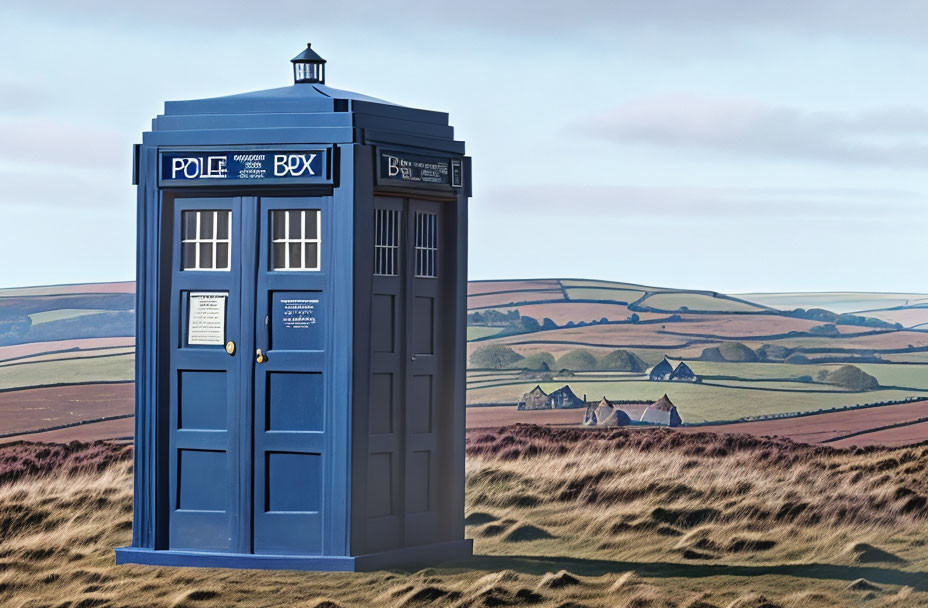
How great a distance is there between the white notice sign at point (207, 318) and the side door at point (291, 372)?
1.08ft

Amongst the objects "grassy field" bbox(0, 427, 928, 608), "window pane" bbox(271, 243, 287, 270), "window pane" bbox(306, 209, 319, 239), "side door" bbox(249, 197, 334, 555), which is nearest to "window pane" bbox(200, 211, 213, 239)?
"side door" bbox(249, 197, 334, 555)

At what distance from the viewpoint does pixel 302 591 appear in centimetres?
1137

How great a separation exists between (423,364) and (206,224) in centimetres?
208

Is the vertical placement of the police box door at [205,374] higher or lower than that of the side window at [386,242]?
lower

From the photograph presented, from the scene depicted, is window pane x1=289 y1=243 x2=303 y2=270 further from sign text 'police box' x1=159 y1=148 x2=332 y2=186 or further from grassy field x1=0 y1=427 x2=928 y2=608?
grassy field x1=0 y1=427 x2=928 y2=608

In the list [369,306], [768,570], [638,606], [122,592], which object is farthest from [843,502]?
[122,592]

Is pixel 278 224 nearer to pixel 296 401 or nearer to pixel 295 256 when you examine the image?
pixel 295 256

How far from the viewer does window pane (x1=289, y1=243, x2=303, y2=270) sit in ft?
38.9

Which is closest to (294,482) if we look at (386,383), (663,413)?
(386,383)

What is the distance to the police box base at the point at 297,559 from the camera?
11.7 metres

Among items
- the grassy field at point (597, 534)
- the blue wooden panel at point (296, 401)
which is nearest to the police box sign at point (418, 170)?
the blue wooden panel at point (296, 401)

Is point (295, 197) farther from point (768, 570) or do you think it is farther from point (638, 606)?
point (768, 570)

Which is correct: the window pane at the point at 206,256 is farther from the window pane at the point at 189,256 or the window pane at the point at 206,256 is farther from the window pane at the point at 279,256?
the window pane at the point at 279,256

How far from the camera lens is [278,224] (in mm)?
11875
